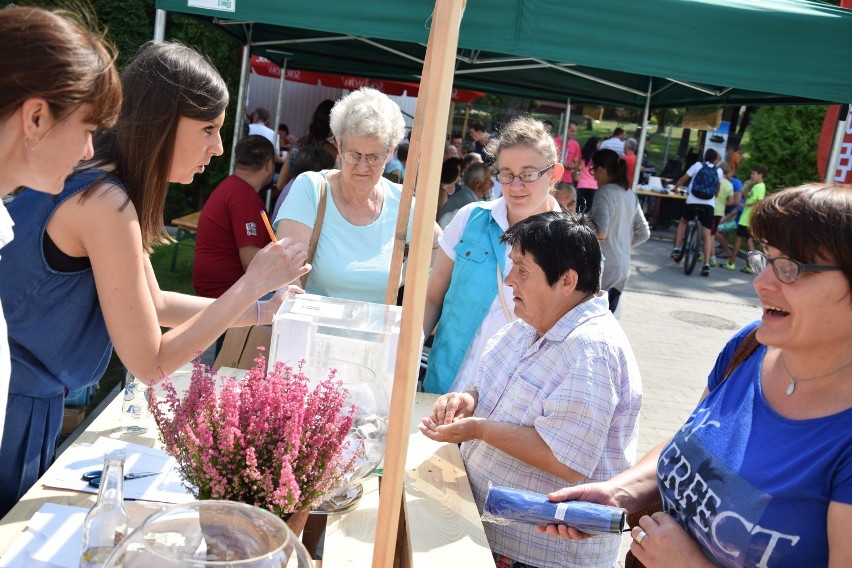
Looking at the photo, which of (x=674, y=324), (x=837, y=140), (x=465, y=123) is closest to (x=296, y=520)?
(x=837, y=140)

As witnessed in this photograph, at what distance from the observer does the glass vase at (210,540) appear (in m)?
0.89

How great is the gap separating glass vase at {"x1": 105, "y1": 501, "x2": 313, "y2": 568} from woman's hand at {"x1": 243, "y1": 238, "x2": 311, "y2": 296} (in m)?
0.86

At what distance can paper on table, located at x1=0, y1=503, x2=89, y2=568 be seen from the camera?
144 centimetres

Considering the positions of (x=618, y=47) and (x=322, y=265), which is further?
(x=618, y=47)

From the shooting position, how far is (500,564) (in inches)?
84.3

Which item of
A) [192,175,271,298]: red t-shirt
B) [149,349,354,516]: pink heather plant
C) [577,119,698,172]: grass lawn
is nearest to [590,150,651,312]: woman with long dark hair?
[192,175,271,298]: red t-shirt

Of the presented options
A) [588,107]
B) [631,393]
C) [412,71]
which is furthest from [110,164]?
[588,107]

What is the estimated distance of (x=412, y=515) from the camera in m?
1.97

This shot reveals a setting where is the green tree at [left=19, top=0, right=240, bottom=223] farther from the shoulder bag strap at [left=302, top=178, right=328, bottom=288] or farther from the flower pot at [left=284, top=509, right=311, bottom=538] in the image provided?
the flower pot at [left=284, top=509, right=311, bottom=538]

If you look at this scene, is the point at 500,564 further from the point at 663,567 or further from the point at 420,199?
the point at 420,199

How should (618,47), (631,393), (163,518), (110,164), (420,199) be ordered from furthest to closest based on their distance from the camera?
(618,47)
(631,393)
(110,164)
(420,199)
(163,518)

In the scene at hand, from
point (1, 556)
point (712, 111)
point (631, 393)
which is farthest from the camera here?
point (712, 111)

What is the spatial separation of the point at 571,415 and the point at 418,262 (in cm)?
99

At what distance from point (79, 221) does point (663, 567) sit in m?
1.41
